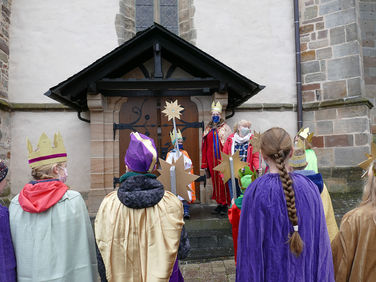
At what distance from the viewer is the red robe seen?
5.42m

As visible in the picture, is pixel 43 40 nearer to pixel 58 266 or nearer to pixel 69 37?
pixel 69 37

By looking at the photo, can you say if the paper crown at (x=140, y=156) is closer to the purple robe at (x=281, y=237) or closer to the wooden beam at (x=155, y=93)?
the purple robe at (x=281, y=237)

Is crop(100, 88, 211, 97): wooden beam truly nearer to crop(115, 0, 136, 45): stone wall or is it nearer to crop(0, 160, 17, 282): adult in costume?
crop(115, 0, 136, 45): stone wall

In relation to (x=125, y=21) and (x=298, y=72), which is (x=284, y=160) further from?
(x=125, y=21)

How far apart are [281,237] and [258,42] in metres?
7.05

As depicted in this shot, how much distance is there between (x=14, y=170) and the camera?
22.9 feet

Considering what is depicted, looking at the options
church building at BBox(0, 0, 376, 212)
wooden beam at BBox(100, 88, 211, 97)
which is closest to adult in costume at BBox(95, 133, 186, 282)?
church building at BBox(0, 0, 376, 212)

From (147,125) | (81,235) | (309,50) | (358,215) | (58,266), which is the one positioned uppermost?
(309,50)

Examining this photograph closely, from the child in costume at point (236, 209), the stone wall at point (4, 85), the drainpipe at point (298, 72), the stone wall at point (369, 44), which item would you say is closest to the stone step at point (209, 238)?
the child in costume at point (236, 209)

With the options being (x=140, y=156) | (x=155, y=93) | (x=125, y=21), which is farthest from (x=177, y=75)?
(x=140, y=156)

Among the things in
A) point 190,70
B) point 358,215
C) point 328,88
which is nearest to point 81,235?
point 358,215

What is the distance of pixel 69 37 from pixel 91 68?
2585 mm

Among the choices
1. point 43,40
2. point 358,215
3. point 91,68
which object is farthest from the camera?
point 43,40

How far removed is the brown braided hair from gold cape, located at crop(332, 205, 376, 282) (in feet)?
1.22
